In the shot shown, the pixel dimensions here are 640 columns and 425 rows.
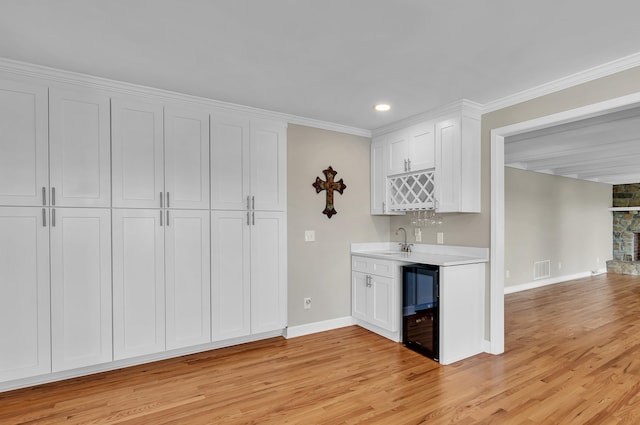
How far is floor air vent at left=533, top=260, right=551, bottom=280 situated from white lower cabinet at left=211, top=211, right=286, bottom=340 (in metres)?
5.47

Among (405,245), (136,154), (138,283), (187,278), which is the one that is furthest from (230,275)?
(405,245)

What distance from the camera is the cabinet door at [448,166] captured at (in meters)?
3.44

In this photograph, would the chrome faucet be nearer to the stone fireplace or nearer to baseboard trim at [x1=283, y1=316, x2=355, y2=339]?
baseboard trim at [x1=283, y1=316, x2=355, y2=339]

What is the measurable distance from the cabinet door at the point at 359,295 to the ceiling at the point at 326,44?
207 centimetres

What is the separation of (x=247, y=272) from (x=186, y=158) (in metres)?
1.30

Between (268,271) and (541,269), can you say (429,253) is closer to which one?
(268,271)

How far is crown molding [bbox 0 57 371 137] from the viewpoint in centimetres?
261

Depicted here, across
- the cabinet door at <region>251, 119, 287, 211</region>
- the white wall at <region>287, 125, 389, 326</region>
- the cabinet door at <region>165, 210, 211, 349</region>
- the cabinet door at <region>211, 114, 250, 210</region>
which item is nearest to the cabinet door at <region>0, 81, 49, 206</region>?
the cabinet door at <region>165, 210, 211, 349</region>

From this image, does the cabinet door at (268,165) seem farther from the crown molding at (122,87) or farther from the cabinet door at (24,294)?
the cabinet door at (24,294)

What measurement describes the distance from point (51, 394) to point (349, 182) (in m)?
3.49

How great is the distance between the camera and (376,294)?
389 centimetres

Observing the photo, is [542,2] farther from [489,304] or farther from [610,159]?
[610,159]

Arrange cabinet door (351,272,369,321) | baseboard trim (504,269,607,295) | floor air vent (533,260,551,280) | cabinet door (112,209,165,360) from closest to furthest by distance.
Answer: cabinet door (112,209,165,360), cabinet door (351,272,369,321), baseboard trim (504,269,607,295), floor air vent (533,260,551,280)

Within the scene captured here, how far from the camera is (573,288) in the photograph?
6.66 m
